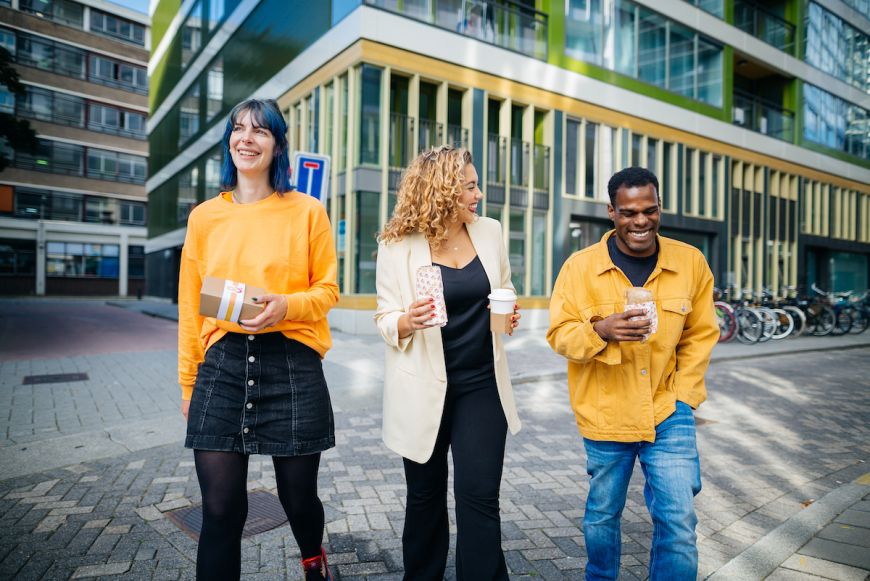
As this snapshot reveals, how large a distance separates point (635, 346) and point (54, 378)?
8.19 m

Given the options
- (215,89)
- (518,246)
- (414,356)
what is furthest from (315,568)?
(215,89)

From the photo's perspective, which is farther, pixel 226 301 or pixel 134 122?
pixel 134 122

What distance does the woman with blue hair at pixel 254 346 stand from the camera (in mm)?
2189

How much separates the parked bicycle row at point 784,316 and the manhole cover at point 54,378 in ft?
41.7

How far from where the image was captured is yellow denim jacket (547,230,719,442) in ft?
7.51

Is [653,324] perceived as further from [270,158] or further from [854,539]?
[854,539]

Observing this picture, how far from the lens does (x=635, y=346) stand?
7.59 feet

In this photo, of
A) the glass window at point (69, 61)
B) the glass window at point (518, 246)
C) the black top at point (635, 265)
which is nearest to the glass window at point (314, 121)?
the glass window at point (518, 246)

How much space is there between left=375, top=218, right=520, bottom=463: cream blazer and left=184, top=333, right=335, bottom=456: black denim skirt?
0.35 meters

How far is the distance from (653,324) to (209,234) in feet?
5.61

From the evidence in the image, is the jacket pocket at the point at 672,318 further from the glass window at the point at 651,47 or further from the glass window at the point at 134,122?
the glass window at the point at 134,122

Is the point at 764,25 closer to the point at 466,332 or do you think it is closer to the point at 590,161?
the point at 590,161

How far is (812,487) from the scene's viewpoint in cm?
423

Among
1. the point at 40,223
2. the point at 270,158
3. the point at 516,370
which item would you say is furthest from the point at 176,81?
the point at 270,158
